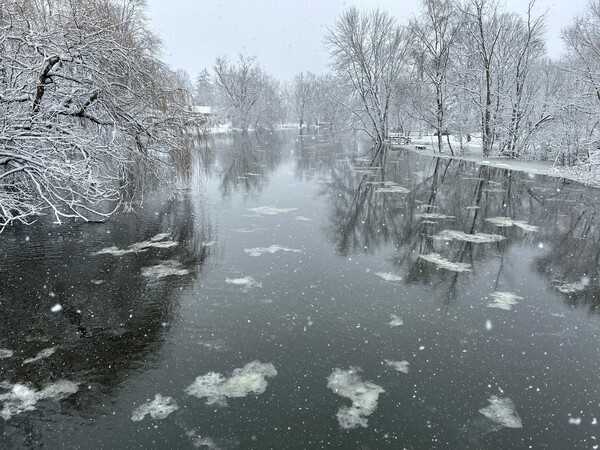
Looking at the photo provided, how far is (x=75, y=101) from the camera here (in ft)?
36.0

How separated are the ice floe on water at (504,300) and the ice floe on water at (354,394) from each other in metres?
3.31

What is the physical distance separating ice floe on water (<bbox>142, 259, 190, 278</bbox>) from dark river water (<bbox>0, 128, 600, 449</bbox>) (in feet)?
0.25

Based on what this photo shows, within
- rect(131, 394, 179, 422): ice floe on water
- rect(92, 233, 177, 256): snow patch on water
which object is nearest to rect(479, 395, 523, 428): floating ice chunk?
rect(131, 394, 179, 422): ice floe on water

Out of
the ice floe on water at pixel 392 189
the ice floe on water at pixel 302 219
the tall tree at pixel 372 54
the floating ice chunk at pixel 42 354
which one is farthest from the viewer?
the tall tree at pixel 372 54

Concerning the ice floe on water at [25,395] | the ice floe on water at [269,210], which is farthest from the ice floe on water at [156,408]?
the ice floe on water at [269,210]

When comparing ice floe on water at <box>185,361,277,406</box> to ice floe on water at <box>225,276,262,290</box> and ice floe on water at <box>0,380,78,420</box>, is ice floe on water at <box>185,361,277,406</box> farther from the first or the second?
ice floe on water at <box>225,276,262,290</box>

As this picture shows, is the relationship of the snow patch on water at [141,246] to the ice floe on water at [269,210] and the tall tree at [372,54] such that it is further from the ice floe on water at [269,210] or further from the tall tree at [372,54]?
the tall tree at [372,54]

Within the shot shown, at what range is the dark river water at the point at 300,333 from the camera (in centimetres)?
456

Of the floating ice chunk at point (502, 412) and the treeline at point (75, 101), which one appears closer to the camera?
the floating ice chunk at point (502, 412)

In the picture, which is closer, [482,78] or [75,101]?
[75,101]

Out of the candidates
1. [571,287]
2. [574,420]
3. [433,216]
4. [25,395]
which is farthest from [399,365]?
[433,216]

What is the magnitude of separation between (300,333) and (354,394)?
5.06 feet

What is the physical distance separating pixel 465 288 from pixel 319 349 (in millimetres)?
3654

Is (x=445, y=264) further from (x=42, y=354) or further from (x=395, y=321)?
(x=42, y=354)
